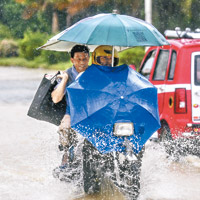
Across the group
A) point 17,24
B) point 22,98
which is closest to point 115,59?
point 22,98

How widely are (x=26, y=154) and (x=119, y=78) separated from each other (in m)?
3.78

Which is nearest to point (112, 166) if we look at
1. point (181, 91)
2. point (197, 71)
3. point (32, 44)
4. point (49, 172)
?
point (49, 172)

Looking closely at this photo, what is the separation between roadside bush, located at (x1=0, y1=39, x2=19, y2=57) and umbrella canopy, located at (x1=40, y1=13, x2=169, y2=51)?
4150 cm

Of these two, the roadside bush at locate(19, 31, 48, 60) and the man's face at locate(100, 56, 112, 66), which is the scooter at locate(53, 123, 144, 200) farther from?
the roadside bush at locate(19, 31, 48, 60)

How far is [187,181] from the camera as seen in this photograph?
22.9 feet

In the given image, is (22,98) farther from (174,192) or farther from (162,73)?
(174,192)

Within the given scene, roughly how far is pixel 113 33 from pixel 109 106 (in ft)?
2.51

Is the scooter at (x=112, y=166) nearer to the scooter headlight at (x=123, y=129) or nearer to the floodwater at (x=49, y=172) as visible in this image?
the scooter headlight at (x=123, y=129)

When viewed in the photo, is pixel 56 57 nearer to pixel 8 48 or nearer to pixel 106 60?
pixel 8 48

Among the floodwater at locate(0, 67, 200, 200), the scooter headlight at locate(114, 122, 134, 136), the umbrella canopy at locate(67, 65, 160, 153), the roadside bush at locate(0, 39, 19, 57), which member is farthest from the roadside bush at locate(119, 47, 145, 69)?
the scooter headlight at locate(114, 122, 134, 136)

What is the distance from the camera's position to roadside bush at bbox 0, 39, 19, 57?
46562 mm

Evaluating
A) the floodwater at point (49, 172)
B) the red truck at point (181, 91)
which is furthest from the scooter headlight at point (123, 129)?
the red truck at point (181, 91)

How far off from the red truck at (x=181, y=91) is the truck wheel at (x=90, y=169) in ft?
7.30

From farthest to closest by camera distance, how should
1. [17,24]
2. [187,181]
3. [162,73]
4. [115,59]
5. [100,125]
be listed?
[17,24] < [162,73] < [187,181] < [115,59] < [100,125]
